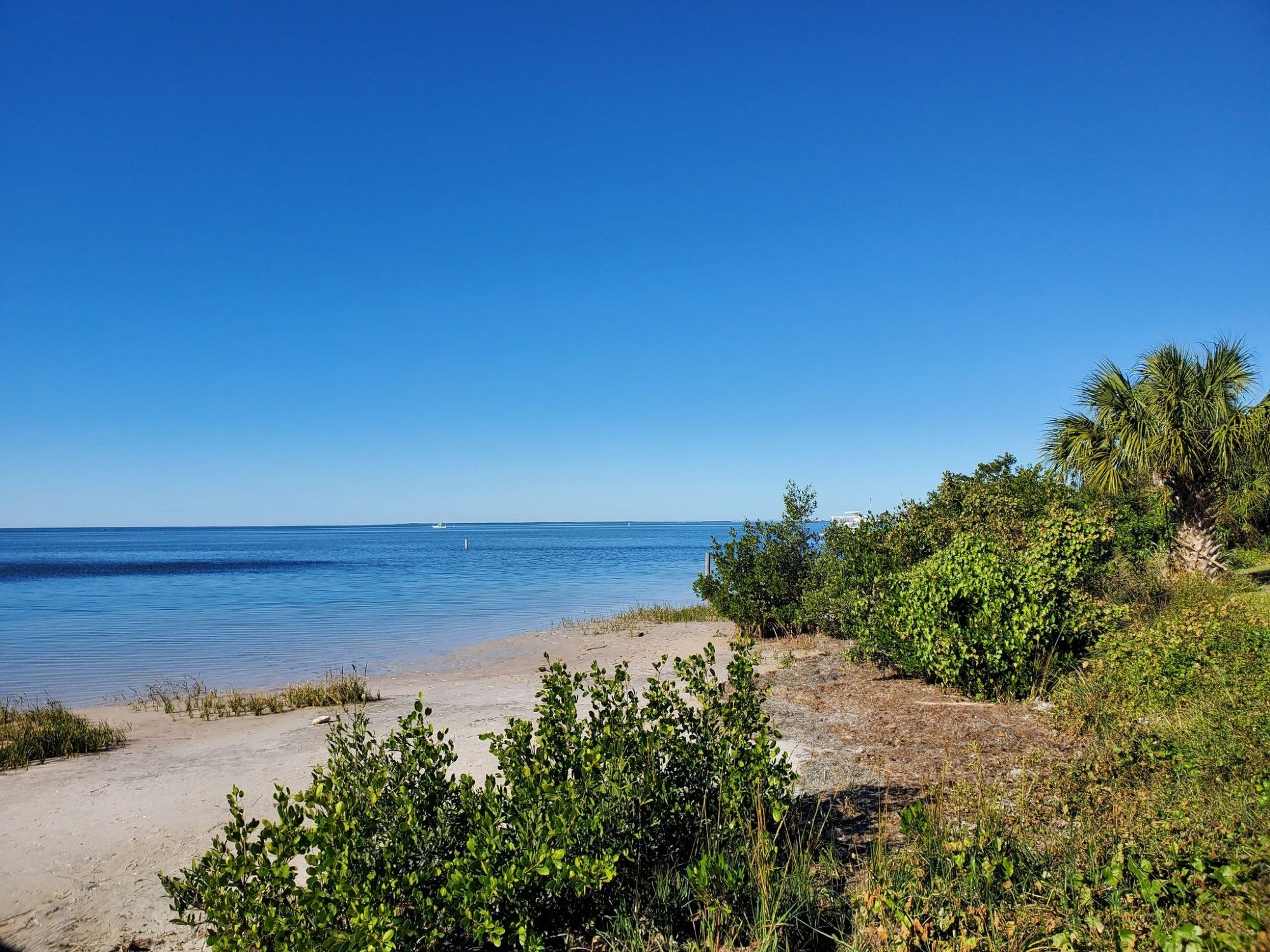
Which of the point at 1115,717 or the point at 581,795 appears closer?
the point at 581,795

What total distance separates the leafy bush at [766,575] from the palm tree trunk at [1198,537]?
7.99m

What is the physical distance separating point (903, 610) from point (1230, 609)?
3537 millimetres

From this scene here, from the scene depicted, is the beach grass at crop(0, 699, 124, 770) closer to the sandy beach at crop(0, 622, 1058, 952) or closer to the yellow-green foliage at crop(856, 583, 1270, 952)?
the sandy beach at crop(0, 622, 1058, 952)

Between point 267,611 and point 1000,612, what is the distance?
26107mm

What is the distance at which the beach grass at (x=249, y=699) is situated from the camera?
11.6 meters

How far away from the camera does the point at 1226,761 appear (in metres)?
4.81

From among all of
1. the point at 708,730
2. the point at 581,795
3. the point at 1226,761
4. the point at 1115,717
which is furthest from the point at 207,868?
the point at 1115,717

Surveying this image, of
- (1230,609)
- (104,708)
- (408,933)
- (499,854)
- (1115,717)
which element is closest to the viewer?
(408,933)

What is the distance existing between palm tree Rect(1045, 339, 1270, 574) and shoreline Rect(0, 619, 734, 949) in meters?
11.7

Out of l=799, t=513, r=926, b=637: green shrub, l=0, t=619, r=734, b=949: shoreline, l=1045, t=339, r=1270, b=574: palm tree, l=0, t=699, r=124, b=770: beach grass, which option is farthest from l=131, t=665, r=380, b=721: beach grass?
l=1045, t=339, r=1270, b=574: palm tree

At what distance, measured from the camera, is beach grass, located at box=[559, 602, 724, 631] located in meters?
22.3

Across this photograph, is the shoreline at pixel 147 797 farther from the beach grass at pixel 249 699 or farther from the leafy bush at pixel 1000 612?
the leafy bush at pixel 1000 612

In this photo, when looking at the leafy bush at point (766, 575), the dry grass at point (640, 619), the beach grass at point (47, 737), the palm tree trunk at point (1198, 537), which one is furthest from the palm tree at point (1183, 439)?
the beach grass at point (47, 737)

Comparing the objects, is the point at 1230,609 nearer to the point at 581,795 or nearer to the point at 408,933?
the point at 581,795
